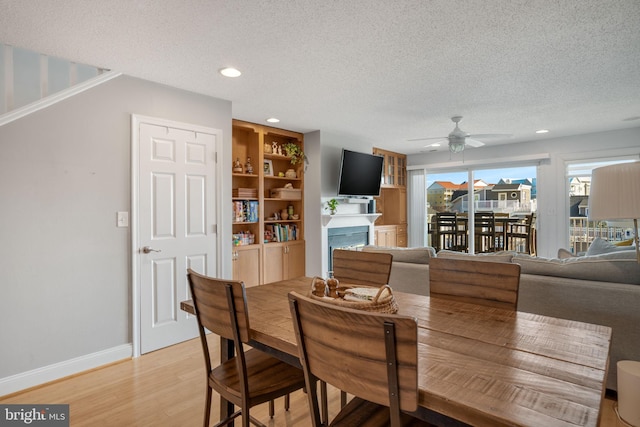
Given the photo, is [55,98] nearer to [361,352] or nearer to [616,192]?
[361,352]

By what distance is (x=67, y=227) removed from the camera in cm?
262

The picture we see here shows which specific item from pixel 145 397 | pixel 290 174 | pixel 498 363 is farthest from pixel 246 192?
pixel 498 363

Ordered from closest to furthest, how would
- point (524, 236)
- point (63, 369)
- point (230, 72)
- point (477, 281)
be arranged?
point (477, 281) < point (63, 369) < point (230, 72) < point (524, 236)

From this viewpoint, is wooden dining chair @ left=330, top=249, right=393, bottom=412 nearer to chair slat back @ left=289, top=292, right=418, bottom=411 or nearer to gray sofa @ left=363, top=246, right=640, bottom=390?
gray sofa @ left=363, top=246, right=640, bottom=390

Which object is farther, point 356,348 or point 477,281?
point 477,281

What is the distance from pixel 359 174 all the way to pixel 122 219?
3470mm

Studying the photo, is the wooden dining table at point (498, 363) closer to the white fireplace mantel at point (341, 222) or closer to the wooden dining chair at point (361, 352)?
the wooden dining chair at point (361, 352)

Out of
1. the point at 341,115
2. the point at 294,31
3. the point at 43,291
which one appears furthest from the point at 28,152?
the point at 341,115

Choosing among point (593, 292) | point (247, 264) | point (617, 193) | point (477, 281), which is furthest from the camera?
point (247, 264)

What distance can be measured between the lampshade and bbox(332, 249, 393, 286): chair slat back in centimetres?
108

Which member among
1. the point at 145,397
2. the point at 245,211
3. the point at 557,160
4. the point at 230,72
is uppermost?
the point at 230,72

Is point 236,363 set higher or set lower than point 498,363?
lower

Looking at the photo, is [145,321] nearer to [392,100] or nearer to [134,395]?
[134,395]

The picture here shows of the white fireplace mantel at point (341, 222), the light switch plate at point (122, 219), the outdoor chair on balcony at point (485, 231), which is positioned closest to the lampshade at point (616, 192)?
the light switch plate at point (122, 219)
